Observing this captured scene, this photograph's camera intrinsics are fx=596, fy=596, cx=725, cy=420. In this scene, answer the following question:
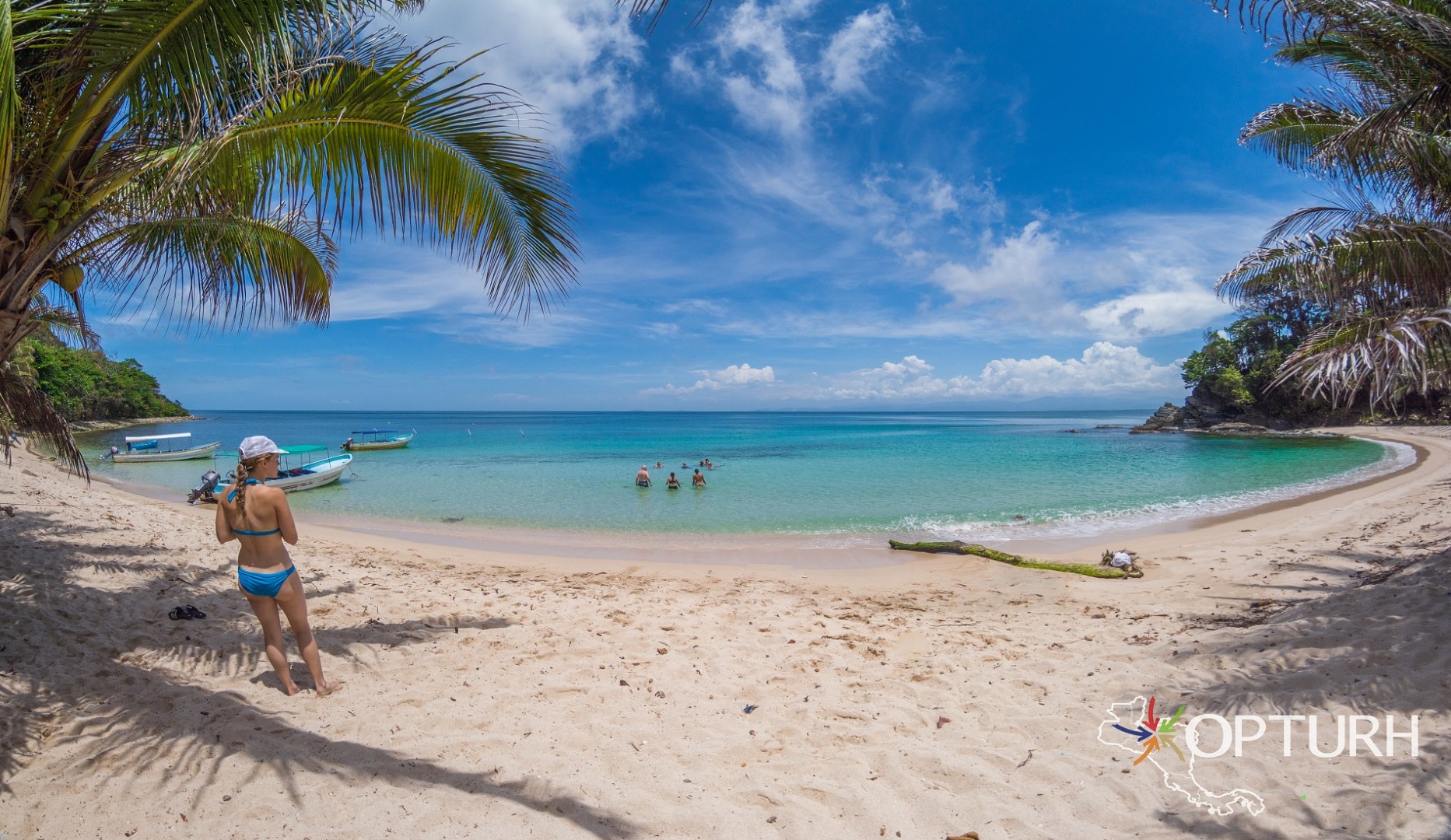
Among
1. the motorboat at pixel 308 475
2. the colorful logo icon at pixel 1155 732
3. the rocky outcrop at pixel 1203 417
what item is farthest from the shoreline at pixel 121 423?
the rocky outcrop at pixel 1203 417

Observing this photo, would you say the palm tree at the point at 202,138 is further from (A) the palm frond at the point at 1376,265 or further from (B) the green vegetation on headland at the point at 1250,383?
(B) the green vegetation on headland at the point at 1250,383

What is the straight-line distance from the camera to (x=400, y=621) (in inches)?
213

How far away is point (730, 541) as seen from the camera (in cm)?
1217

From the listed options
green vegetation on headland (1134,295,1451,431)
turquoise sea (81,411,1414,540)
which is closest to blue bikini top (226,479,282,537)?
turquoise sea (81,411,1414,540)

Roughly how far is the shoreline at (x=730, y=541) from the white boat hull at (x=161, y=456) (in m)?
19.6

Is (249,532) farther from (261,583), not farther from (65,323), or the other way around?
(65,323)

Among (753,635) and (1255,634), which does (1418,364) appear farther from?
(753,635)

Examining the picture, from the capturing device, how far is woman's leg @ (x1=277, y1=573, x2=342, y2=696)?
146 inches

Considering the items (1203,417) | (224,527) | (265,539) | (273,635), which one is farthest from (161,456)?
(1203,417)

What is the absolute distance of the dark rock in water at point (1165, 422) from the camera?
173 ft

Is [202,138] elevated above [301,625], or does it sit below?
above

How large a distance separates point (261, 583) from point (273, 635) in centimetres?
35

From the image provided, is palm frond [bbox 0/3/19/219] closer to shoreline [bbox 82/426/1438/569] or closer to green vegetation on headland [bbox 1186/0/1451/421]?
green vegetation on headland [bbox 1186/0/1451/421]

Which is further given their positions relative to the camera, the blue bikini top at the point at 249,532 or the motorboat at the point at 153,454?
the motorboat at the point at 153,454
